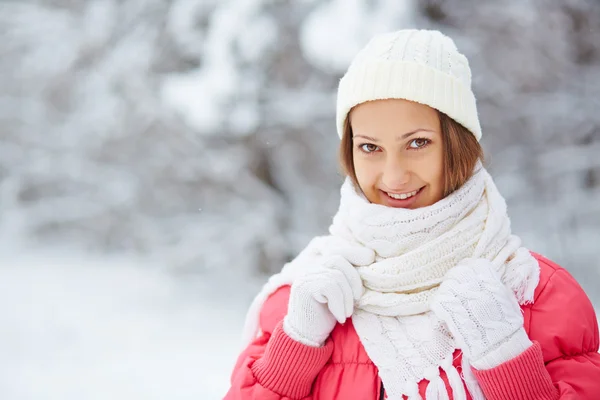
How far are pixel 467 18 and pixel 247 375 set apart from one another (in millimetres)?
2035

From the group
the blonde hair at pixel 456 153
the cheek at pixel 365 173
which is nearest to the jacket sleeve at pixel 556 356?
the blonde hair at pixel 456 153

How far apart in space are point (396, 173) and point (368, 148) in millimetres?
85

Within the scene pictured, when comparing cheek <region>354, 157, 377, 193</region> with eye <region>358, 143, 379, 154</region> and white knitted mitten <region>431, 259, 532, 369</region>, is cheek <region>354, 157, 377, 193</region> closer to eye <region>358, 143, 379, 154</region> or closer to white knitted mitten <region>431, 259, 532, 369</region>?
eye <region>358, 143, 379, 154</region>

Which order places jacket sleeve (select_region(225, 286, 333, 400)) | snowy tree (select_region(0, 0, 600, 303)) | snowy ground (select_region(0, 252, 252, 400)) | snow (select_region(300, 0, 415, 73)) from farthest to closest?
snowy tree (select_region(0, 0, 600, 303))
snow (select_region(300, 0, 415, 73))
snowy ground (select_region(0, 252, 252, 400))
jacket sleeve (select_region(225, 286, 333, 400))

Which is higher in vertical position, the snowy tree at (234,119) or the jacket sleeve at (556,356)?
the snowy tree at (234,119)

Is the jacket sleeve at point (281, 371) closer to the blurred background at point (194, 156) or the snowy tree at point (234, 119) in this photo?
→ the blurred background at point (194, 156)

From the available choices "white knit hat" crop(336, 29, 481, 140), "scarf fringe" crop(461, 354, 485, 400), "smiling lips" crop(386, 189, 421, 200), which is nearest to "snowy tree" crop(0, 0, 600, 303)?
"white knit hat" crop(336, 29, 481, 140)

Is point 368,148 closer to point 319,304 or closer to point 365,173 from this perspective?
point 365,173

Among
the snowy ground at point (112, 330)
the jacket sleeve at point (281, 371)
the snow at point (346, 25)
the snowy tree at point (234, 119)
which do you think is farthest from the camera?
the snowy tree at point (234, 119)

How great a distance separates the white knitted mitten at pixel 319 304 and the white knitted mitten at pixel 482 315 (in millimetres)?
156

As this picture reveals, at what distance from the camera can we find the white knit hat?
112 centimetres

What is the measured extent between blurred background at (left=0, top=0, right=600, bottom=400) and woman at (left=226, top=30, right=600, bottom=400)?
3.73ft

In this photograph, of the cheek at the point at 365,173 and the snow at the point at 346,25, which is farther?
the snow at the point at 346,25

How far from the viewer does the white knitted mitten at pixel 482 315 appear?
1.02 metres
